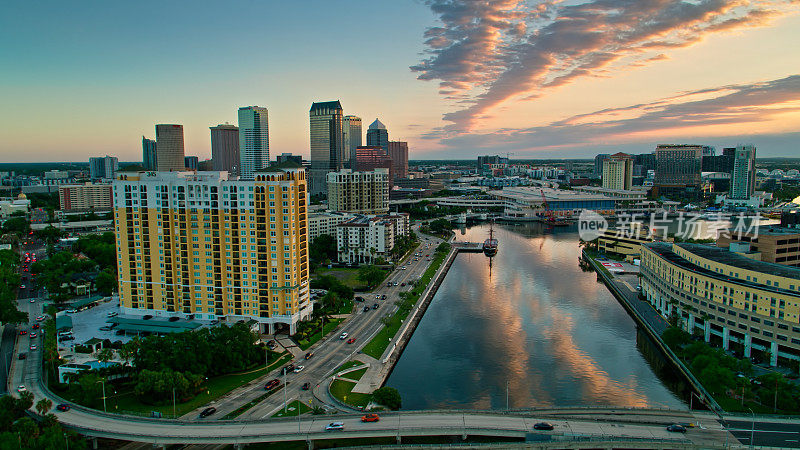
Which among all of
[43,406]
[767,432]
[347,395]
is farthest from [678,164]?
[43,406]

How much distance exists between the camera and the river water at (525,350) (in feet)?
75.1

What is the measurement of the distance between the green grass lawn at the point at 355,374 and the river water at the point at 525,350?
53.3 inches

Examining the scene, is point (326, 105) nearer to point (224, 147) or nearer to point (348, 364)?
point (224, 147)

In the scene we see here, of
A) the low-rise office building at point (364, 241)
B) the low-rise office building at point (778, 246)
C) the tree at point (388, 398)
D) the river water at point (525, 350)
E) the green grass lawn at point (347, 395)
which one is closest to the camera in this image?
the tree at point (388, 398)

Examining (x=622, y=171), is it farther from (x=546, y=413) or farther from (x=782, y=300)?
(x=546, y=413)

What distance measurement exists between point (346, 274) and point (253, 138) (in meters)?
105

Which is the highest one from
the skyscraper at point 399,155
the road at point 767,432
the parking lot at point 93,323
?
the skyscraper at point 399,155

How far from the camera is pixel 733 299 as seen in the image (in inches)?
1029

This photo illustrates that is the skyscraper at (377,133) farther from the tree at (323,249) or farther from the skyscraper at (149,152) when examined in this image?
the tree at (323,249)

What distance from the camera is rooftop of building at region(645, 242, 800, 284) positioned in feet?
89.4

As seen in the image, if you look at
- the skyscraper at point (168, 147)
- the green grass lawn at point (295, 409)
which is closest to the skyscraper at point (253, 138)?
the skyscraper at point (168, 147)

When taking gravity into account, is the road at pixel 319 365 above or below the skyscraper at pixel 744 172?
below

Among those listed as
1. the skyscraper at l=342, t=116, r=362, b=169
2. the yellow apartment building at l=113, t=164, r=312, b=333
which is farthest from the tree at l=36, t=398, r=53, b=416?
the skyscraper at l=342, t=116, r=362, b=169

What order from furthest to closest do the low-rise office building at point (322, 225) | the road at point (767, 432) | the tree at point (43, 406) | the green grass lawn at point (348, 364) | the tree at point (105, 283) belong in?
the low-rise office building at point (322, 225) → the tree at point (105, 283) → the green grass lawn at point (348, 364) → the tree at point (43, 406) → the road at point (767, 432)
